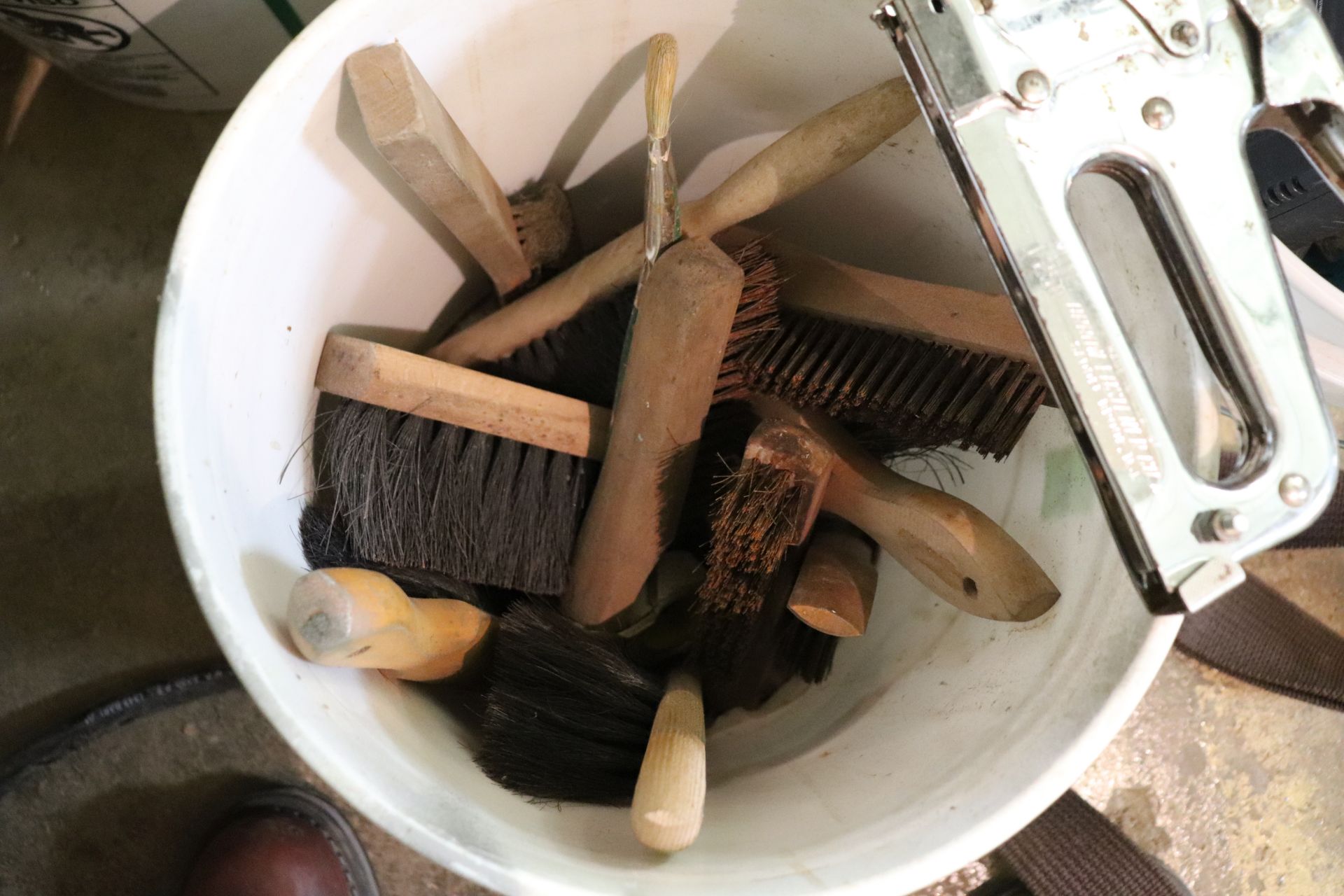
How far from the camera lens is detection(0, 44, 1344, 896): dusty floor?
81 centimetres

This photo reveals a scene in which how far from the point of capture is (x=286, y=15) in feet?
2.18

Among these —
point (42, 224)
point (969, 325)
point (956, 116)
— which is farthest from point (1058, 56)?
point (42, 224)

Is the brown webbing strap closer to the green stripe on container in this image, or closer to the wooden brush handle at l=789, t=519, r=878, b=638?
the wooden brush handle at l=789, t=519, r=878, b=638

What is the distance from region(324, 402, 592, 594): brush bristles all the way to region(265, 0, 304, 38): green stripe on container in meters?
0.32

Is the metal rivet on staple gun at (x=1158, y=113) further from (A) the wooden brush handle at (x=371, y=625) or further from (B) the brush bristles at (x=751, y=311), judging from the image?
(A) the wooden brush handle at (x=371, y=625)

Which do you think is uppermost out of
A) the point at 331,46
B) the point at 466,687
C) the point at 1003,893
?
the point at 331,46

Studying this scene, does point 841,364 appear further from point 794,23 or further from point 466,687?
point 466,687

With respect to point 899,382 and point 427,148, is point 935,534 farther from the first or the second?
point 427,148

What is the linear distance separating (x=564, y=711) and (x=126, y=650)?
503 millimetres

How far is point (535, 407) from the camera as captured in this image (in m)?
0.56

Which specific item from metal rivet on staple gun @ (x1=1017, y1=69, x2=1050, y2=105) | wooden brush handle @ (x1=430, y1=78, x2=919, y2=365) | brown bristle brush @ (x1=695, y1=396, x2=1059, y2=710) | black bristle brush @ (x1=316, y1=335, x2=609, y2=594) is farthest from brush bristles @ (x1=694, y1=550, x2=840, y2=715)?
metal rivet on staple gun @ (x1=1017, y1=69, x2=1050, y2=105)

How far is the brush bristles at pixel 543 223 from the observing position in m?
0.61

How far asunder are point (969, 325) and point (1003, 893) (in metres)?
0.58

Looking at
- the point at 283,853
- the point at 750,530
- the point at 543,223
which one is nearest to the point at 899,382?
the point at 750,530
